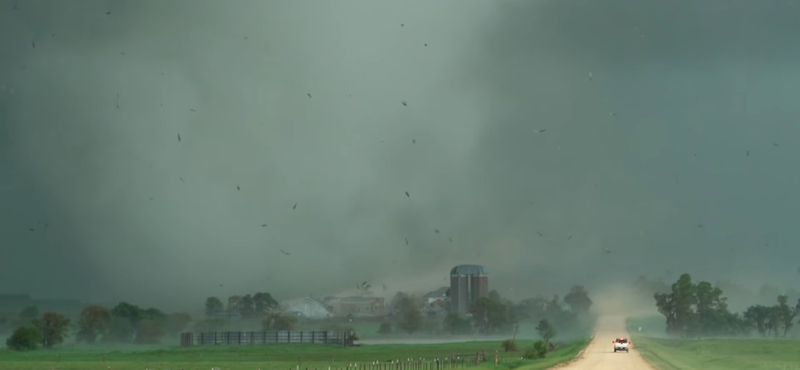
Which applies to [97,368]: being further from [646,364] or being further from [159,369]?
[646,364]

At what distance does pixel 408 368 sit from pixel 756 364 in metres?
47.9

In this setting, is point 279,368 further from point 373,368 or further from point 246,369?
point 373,368

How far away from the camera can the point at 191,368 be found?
154750 millimetres

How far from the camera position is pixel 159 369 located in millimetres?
153250

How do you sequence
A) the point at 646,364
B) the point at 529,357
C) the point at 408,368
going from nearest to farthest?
the point at 408,368
the point at 646,364
the point at 529,357

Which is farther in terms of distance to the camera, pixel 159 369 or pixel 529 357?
pixel 529 357

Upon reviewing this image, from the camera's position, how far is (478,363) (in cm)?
15600

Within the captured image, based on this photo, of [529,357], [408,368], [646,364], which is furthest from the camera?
[529,357]

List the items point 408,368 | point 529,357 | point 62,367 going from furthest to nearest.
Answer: point 529,357
point 62,367
point 408,368

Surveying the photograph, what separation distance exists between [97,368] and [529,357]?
215 ft

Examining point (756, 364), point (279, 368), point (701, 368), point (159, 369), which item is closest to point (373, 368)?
point (279, 368)

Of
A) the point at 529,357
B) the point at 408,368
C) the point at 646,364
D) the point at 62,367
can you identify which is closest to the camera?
the point at 408,368

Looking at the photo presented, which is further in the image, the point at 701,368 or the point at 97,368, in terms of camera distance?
the point at 97,368

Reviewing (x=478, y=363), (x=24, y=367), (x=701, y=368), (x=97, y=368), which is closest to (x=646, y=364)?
(x=701, y=368)
